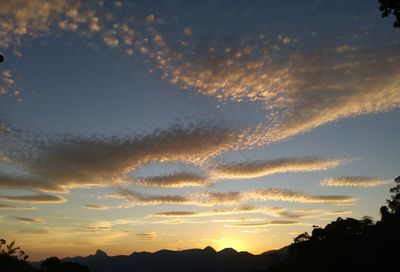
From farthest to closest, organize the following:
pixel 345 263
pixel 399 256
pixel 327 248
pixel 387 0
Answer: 1. pixel 327 248
2. pixel 345 263
3. pixel 399 256
4. pixel 387 0

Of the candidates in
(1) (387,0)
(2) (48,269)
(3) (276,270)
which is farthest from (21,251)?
(1) (387,0)

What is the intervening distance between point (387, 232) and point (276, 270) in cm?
2604

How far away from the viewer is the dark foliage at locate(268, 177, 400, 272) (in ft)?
193

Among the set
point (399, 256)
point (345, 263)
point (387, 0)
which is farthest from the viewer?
point (345, 263)

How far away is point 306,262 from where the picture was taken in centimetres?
7344

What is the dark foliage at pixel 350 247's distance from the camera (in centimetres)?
5872

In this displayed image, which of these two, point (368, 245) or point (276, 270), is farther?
point (276, 270)

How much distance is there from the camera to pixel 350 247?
224ft

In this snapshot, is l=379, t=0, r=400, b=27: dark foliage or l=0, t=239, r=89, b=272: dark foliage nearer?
l=379, t=0, r=400, b=27: dark foliage

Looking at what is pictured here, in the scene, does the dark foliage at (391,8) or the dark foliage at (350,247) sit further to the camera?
the dark foliage at (350,247)

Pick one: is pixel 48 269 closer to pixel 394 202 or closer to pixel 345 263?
pixel 345 263

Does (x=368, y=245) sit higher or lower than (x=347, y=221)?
lower

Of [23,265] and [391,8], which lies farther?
[23,265]

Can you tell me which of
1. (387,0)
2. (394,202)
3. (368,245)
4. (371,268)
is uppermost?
(394,202)
